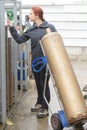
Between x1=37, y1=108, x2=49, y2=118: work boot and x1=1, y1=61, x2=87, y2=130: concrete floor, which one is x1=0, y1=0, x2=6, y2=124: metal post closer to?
x1=1, y1=61, x2=87, y2=130: concrete floor

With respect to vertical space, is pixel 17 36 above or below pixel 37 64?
above

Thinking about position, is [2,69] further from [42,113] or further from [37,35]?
[42,113]

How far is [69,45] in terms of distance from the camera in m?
12.0

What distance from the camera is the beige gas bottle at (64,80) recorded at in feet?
13.2

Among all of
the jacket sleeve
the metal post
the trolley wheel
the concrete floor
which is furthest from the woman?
the trolley wheel

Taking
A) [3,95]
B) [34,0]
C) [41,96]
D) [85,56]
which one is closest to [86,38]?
[85,56]

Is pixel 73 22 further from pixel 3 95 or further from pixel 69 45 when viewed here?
pixel 3 95

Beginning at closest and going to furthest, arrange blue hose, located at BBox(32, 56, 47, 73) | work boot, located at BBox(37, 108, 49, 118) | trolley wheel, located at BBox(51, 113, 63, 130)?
trolley wheel, located at BBox(51, 113, 63, 130), blue hose, located at BBox(32, 56, 47, 73), work boot, located at BBox(37, 108, 49, 118)

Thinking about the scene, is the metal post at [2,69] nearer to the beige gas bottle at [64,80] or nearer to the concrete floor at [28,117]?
the concrete floor at [28,117]

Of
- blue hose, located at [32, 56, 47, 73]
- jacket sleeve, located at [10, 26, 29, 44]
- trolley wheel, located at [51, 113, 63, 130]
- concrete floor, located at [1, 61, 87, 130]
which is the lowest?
concrete floor, located at [1, 61, 87, 130]

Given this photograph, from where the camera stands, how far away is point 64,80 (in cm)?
413

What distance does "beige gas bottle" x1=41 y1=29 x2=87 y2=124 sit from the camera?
402 cm

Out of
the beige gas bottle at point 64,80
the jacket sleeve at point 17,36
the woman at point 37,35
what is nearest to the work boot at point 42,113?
the woman at point 37,35

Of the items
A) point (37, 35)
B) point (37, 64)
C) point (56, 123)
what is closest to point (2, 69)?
point (37, 64)
